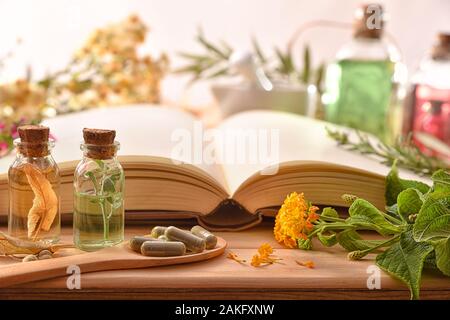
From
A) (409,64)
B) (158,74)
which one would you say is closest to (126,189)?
(158,74)

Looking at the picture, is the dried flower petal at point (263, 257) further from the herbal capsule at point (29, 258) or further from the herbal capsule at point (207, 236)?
the herbal capsule at point (29, 258)

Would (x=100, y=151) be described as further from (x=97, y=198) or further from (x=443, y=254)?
(x=443, y=254)

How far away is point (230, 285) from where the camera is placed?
2.24ft

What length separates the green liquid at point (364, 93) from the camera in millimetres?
1402

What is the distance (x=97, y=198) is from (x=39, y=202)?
54 mm

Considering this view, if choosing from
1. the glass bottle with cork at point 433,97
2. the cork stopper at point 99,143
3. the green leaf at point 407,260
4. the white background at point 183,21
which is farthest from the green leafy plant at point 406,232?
the white background at point 183,21

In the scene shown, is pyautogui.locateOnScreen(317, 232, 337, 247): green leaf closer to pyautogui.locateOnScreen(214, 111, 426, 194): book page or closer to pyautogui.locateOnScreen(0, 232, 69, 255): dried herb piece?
pyautogui.locateOnScreen(214, 111, 426, 194): book page

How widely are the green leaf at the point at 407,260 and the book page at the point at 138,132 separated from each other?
22cm

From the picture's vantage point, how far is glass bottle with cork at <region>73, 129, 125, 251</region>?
754mm

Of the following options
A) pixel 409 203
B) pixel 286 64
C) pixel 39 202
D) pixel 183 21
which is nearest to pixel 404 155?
pixel 409 203

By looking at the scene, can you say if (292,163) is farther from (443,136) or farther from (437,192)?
(443,136)

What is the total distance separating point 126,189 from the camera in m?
0.84

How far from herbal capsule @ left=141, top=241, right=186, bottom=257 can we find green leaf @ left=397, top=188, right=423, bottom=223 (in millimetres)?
208
